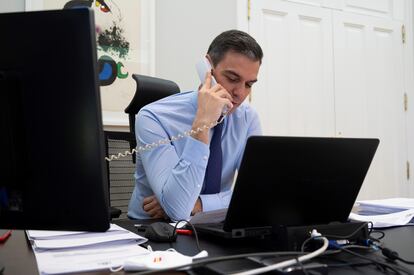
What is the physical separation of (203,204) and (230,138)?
1.10 feet

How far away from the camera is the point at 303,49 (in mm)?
2963

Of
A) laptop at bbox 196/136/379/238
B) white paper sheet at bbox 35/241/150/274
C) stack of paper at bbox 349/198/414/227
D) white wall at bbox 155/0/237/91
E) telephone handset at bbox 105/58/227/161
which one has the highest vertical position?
white wall at bbox 155/0/237/91

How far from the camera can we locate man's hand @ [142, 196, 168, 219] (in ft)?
3.99

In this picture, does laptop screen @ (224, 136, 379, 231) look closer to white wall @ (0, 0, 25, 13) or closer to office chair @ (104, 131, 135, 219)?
office chair @ (104, 131, 135, 219)

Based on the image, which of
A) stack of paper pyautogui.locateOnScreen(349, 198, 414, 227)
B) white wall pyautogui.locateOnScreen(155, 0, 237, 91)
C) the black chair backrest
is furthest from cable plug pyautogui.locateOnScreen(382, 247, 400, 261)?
white wall pyautogui.locateOnScreen(155, 0, 237, 91)

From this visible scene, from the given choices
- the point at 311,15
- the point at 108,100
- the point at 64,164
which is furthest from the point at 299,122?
the point at 64,164

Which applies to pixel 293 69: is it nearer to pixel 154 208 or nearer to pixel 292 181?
pixel 154 208

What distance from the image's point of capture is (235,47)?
1372mm

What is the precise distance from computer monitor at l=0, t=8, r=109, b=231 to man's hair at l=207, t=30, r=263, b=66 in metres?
0.93

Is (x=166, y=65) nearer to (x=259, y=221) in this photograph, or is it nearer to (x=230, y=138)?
(x=230, y=138)

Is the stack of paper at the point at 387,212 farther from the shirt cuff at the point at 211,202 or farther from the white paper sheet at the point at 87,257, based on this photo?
the white paper sheet at the point at 87,257

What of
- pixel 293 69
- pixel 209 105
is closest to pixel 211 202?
pixel 209 105

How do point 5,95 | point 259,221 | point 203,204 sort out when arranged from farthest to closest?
point 203,204
point 259,221
point 5,95

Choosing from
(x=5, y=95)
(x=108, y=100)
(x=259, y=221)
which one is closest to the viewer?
(x=5, y=95)
